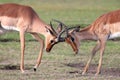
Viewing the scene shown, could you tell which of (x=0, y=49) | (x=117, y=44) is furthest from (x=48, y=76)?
(x=117, y=44)

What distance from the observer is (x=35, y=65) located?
565 inches

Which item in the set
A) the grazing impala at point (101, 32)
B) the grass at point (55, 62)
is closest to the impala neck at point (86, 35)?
the grazing impala at point (101, 32)

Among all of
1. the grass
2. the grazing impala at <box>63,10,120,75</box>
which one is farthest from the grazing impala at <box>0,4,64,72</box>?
the grass

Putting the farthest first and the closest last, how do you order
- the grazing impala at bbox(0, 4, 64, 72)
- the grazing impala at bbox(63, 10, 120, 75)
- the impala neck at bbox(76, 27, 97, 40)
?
the impala neck at bbox(76, 27, 97, 40), the grazing impala at bbox(63, 10, 120, 75), the grazing impala at bbox(0, 4, 64, 72)

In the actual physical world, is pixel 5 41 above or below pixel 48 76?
below

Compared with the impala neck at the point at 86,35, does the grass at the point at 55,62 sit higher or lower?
lower

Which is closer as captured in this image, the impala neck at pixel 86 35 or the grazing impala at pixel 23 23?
the grazing impala at pixel 23 23

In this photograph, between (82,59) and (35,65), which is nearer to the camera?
(35,65)

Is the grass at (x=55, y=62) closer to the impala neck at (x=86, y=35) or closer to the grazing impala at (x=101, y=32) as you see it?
the grazing impala at (x=101, y=32)

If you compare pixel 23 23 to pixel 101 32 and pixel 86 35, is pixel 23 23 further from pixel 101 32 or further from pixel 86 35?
pixel 101 32

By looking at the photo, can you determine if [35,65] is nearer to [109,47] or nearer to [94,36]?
[94,36]

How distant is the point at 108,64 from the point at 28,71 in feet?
8.85

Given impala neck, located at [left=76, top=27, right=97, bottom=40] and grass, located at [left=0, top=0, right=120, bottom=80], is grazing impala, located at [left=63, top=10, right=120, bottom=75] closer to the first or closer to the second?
impala neck, located at [left=76, top=27, right=97, bottom=40]

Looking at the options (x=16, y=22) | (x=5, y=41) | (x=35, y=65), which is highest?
(x=16, y=22)
